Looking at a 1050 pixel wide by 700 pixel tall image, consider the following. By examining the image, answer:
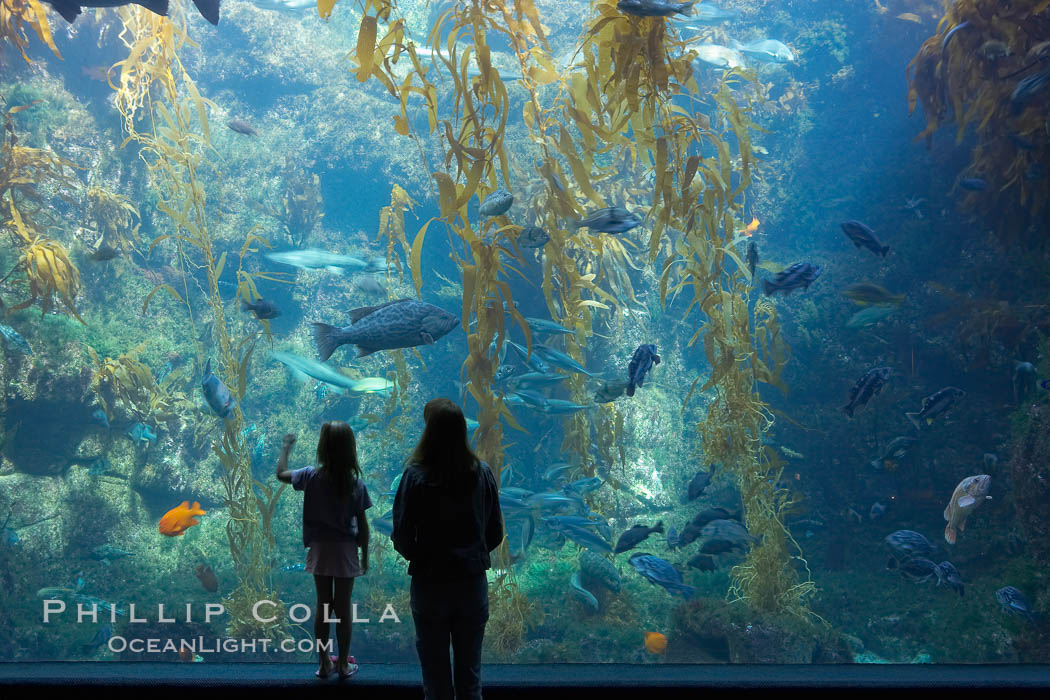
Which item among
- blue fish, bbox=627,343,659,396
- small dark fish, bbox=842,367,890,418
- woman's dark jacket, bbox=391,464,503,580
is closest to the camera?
woman's dark jacket, bbox=391,464,503,580

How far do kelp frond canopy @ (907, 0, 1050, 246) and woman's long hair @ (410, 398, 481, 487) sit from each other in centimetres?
546

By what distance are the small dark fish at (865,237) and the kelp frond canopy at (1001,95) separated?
1688mm

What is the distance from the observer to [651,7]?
3.15m

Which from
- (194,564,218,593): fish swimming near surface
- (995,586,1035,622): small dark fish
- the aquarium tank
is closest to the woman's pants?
the aquarium tank

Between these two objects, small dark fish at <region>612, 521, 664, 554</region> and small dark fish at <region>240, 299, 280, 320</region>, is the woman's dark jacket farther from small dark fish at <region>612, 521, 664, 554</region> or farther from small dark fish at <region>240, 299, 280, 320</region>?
small dark fish at <region>240, 299, 280, 320</region>

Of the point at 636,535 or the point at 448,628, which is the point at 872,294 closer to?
the point at 636,535

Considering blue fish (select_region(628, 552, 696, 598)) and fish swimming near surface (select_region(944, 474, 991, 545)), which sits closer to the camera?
blue fish (select_region(628, 552, 696, 598))

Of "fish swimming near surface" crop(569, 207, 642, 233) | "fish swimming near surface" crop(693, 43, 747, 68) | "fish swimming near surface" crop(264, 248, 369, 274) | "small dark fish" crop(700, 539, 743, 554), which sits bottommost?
"small dark fish" crop(700, 539, 743, 554)

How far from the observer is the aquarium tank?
157 inches

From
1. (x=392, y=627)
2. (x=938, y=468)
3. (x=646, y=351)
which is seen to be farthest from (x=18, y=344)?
(x=938, y=468)

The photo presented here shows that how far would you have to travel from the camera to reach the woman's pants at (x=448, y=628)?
6.39 feet

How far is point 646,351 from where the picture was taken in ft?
13.1

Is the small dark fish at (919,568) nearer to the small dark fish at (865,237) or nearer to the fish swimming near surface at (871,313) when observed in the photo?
the fish swimming near surface at (871,313)

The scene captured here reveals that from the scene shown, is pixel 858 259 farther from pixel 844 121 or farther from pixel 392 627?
pixel 392 627
